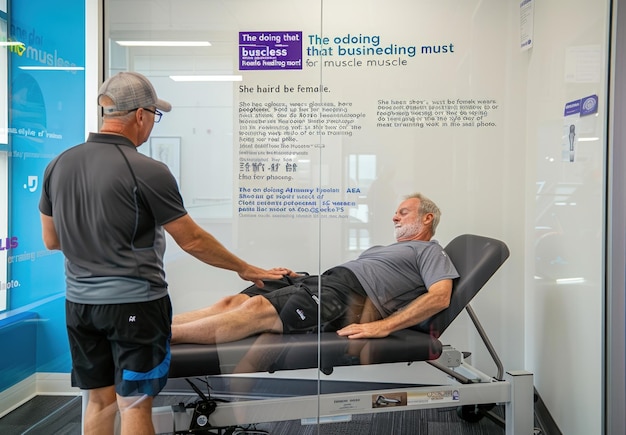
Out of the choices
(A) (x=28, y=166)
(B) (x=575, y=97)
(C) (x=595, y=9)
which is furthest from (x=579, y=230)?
(A) (x=28, y=166)

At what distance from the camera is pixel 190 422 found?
6.99ft

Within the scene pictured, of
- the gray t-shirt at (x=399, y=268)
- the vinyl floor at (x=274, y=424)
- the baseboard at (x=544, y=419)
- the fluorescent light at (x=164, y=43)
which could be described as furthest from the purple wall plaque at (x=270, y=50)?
the baseboard at (x=544, y=419)

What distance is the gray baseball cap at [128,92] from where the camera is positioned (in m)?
2.07

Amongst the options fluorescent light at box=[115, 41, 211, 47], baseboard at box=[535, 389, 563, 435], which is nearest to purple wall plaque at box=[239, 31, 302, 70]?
fluorescent light at box=[115, 41, 211, 47]

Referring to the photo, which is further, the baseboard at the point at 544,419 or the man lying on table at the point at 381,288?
the baseboard at the point at 544,419

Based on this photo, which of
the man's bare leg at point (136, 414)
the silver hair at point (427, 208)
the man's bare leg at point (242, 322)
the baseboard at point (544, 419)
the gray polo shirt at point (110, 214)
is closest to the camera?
the gray polo shirt at point (110, 214)

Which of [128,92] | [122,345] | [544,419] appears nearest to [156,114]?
[128,92]

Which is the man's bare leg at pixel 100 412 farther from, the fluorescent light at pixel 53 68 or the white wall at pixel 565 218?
the white wall at pixel 565 218

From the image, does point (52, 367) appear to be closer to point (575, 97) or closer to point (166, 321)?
point (166, 321)

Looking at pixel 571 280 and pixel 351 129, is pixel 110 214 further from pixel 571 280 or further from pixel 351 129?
pixel 571 280

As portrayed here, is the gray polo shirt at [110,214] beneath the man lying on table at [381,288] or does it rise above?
above

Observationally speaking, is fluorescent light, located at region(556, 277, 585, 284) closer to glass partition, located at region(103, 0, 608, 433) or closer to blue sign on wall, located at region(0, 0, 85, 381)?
glass partition, located at region(103, 0, 608, 433)

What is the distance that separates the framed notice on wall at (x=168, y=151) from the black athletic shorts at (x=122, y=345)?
0.48 metres

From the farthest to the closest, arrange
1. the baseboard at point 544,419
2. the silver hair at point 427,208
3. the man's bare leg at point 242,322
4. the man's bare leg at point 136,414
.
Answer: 1. the baseboard at point 544,419
2. the silver hair at point 427,208
3. the man's bare leg at point 242,322
4. the man's bare leg at point 136,414
